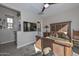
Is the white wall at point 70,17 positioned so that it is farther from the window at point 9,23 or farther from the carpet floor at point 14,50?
the window at point 9,23

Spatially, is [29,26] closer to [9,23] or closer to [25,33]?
[25,33]

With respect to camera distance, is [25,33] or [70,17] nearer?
[70,17]

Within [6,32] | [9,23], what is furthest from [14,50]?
[9,23]

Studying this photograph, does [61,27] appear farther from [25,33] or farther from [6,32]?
[6,32]

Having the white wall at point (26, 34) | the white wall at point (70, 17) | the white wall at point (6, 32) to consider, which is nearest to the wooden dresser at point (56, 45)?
the white wall at point (26, 34)

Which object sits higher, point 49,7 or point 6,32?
point 49,7

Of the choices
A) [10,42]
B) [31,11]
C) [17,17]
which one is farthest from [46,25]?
[10,42]

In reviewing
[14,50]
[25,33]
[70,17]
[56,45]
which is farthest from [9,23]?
[70,17]

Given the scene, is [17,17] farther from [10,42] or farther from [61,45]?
[61,45]

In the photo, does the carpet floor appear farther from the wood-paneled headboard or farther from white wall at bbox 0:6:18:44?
the wood-paneled headboard

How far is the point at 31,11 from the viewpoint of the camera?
1792mm

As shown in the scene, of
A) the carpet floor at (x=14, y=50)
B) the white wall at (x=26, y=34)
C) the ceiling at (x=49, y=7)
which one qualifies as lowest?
the carpet floor at (x=14, y=50)

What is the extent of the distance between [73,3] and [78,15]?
246mm

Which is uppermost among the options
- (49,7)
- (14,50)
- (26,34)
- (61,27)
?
(49,7)
